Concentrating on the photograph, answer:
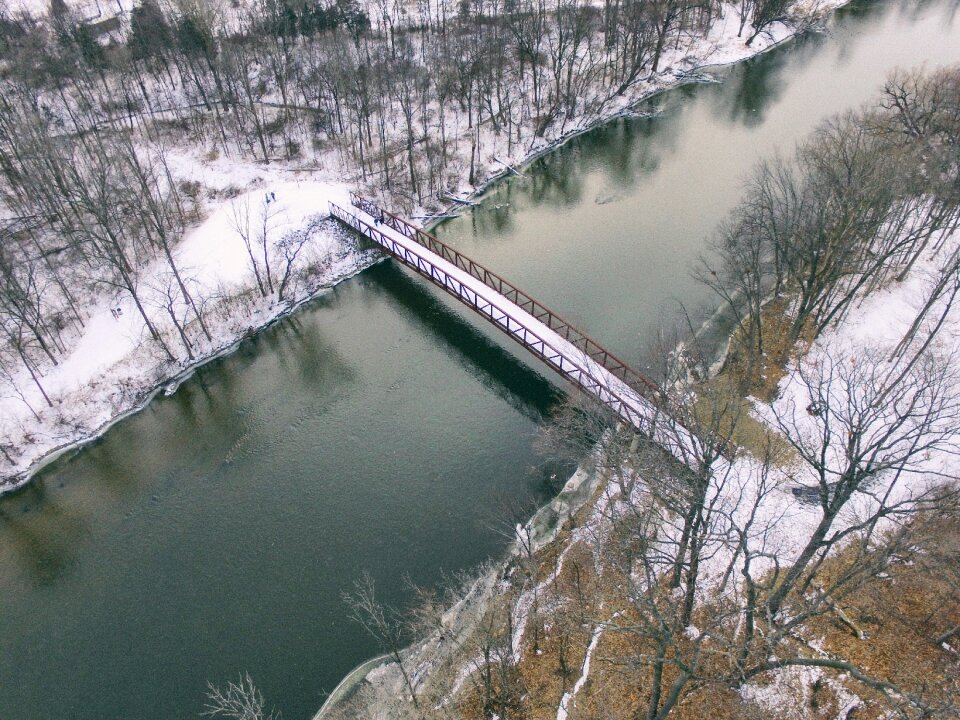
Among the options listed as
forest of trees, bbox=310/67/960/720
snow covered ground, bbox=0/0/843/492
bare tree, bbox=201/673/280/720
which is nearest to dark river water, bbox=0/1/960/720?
bare tree, bbox=201/673/280/720

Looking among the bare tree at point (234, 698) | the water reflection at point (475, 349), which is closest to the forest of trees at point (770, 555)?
the bare tree at point (234, 698)

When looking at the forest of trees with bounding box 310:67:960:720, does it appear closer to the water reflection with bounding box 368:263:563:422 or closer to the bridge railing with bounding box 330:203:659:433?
the bridge railing with bounding box 330:203:659:433

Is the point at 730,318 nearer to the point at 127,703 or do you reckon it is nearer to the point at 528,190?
the point at 528,190

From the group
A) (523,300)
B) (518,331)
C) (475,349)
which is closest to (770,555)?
(518,331)

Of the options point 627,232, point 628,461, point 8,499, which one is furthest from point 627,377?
point 8,499

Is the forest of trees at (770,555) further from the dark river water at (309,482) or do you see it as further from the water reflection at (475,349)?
the water reflection at (475,349)

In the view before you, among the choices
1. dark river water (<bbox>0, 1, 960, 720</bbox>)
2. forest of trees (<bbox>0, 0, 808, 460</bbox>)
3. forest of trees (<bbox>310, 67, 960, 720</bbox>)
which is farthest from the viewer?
forest of trees (<bbox>0, 0, 808, 460</bbox>)
